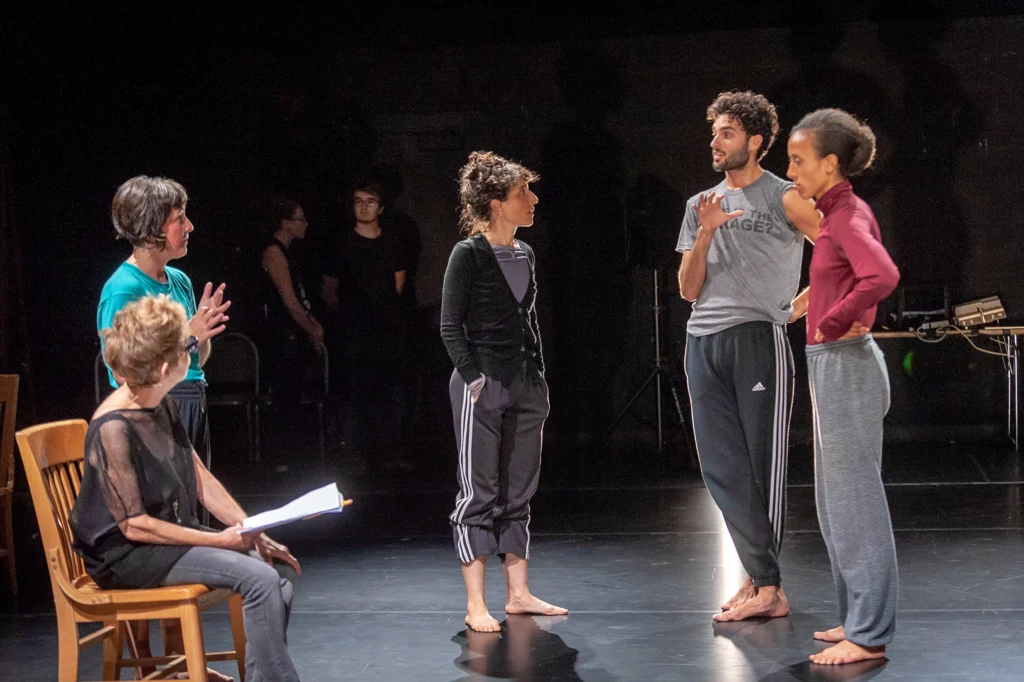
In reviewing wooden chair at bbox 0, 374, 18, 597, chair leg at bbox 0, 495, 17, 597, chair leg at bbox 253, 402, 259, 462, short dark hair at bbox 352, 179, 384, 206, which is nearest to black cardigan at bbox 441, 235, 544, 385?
wooden chair at bbox 0, 374, 18, 597

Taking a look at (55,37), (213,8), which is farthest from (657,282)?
(55,37)

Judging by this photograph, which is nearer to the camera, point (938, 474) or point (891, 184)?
point (938, 474)

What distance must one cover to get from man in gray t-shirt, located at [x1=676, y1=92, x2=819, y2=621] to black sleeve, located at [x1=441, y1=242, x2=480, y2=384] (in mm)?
648

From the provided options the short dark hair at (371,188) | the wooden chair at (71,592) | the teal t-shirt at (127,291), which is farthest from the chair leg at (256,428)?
the wooden chair at (71,592)

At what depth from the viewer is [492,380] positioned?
3426mm

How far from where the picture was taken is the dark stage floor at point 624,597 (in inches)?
120

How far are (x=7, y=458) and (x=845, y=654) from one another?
285 cm

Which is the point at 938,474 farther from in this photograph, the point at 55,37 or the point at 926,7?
the point at 55,37

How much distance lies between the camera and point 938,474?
5977 millimetres

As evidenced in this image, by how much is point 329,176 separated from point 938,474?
3.99 metres

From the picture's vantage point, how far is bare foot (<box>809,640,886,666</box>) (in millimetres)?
2961

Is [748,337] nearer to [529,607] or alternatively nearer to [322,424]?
[529,607]

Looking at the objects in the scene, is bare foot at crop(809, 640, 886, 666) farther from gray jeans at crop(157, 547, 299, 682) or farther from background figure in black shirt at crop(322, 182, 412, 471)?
background figure in black shirt at crop(322, 182, 412, 471)

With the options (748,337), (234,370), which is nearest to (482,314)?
(748,337)
